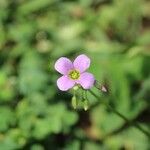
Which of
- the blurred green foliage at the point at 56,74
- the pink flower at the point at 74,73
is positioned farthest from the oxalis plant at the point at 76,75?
the blurred green foliage at the point at 56,74

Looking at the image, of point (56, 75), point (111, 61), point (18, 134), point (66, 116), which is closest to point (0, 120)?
point (18, 134)

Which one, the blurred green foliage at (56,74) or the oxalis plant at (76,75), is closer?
the oxalis plant at (76,75)

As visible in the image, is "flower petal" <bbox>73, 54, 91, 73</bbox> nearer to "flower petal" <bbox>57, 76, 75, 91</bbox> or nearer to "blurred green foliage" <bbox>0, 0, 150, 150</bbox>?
"flower petal" <bbox>57, 76, 75, 91</bbox>

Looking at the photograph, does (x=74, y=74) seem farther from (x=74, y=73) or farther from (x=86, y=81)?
(x=86, y=81)

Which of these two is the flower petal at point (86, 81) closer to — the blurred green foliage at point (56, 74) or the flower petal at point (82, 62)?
the flower petal at point (82, 62)

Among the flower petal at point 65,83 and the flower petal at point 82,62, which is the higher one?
the flower petal at point 82,62
